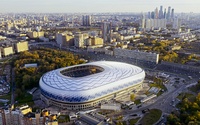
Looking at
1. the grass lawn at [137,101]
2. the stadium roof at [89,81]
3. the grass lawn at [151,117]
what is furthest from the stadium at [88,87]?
the grass lawn at [151,117]

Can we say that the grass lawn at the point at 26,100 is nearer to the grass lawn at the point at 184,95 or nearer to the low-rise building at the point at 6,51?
the grass lawn at the point at 184,95

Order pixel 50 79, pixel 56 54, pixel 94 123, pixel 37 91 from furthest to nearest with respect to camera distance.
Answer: pixel 56 54 < pixel 37 91 < pixel 50 79 < pixel 94 123

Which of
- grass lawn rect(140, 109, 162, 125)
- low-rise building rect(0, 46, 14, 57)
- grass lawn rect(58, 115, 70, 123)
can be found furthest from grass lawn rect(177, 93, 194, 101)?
low-rise building rect(0, 46, 14, 57)

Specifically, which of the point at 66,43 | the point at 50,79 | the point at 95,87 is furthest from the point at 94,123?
the point at 66,43

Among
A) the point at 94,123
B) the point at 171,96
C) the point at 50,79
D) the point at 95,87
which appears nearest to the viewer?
the point at 94,123

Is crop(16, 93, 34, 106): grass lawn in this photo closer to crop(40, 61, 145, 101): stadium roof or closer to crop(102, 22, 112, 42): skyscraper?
crop(40, 61, 145, 101): stadium roof

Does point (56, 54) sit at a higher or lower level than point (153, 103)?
higher

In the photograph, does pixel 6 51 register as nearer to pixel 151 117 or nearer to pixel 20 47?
pixel 20 47

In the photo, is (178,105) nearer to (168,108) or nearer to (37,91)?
(168,108)
